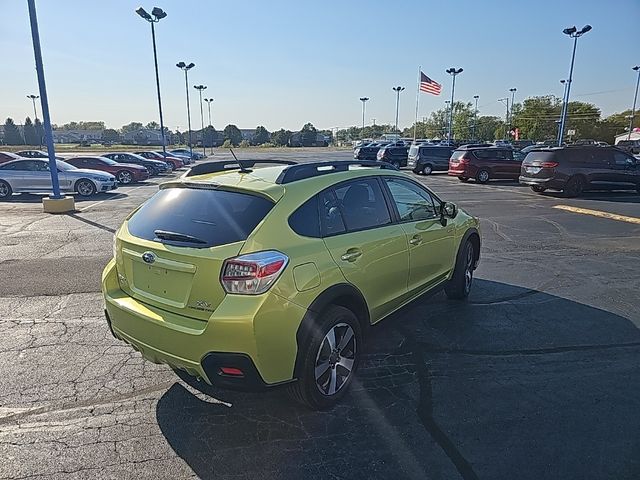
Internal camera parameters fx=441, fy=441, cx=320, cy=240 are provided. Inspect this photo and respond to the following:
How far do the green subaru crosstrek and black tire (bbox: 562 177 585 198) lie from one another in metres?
14.5

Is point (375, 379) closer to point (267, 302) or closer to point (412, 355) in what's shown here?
point (412, 355)

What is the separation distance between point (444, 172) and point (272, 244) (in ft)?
91.3

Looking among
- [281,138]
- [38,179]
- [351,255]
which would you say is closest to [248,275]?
[351,255]

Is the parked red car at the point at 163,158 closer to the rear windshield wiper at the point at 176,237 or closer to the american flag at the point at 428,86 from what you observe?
the american flag at the point at 428,86

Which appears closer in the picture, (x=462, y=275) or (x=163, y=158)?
(x=462, y=275)

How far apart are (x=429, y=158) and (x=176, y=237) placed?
1017 inches

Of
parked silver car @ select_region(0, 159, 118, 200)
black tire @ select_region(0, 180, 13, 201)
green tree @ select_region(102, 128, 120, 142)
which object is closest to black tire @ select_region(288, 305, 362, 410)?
parked silver car @ select_region(0, 159, 118, 200)

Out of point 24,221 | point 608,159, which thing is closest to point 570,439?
point 24,221

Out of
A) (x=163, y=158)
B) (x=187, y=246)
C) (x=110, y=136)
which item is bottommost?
(x=163, y=158)

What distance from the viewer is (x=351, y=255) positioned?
3254 millimetres

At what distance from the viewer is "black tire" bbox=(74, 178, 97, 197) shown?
16.6 meters

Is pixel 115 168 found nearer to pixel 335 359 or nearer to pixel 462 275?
pixel 462 275

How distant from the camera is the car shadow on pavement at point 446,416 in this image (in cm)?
259

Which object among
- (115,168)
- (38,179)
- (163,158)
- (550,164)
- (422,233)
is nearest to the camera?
(422,233)
